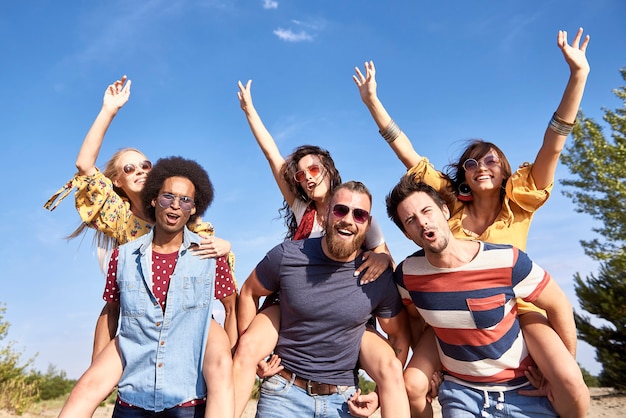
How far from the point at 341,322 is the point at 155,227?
1691 millimetres

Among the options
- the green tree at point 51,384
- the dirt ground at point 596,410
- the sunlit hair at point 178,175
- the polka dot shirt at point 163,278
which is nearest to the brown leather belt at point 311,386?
the polka dot shirt at point 163,278

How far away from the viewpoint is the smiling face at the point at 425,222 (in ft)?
13.0

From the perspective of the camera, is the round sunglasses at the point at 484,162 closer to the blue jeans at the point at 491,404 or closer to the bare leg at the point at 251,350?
the blue jeans at the point at 491,404

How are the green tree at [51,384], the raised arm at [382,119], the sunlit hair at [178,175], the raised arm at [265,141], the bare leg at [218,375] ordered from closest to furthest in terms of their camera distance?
the bare leg at [218,375] < the sunlit hair at [178,175] < the raised arm at [382,119] < the raised arm at [265,141] < the green tree at [51,384]

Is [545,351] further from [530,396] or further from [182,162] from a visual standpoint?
[182,162]

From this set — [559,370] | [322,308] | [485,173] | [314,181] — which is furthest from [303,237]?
[559,370]

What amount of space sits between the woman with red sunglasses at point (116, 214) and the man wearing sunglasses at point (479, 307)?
149cm

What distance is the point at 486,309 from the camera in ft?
12.9

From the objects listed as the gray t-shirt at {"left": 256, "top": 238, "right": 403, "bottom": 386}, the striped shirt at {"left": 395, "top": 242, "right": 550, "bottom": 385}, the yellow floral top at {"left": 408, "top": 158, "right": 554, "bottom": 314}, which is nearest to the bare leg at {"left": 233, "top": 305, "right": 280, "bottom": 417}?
the gray t-shirt at {"left": 256, "top": 238, "right": 403, "bottom": 386}

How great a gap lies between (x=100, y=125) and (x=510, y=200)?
3649 mm

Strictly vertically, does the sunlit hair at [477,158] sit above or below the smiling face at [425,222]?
above

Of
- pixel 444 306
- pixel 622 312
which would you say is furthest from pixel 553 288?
pixel 622 312

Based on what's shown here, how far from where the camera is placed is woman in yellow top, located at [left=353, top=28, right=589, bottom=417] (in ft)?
12.9

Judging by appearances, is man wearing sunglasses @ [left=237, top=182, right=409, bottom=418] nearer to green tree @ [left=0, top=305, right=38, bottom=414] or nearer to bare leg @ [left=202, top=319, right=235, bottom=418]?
bare leg @ [left=202, top=319, right=235, bottom=418]
